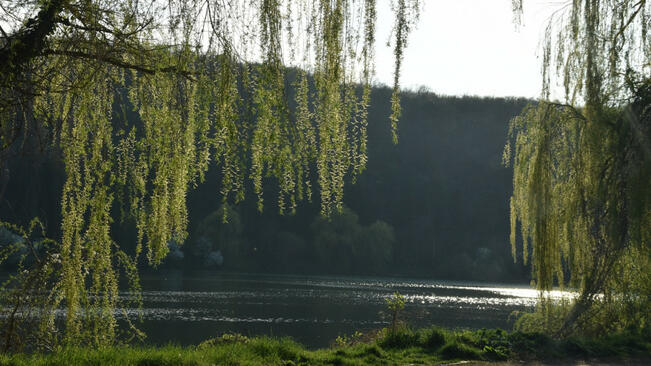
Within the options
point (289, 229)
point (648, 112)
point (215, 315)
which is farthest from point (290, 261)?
point (648, 112)

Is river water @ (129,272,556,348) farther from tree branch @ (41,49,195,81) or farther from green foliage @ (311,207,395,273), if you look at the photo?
green foliage @ (311,207,395,273)

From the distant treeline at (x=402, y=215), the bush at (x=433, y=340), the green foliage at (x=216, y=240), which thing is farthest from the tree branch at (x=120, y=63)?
the green foliage at (x=216, y=240)

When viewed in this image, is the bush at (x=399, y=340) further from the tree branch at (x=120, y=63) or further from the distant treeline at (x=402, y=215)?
the distant treeline at (x=402, y=215)

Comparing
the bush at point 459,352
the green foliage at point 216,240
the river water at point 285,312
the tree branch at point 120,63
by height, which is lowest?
the river water at point 285,312

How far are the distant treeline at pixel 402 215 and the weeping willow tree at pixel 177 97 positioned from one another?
42.8 metres

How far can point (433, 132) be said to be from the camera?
88438 millimetres

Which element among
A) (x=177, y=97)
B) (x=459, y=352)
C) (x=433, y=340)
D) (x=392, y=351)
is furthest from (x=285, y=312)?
(x=177, y=97)

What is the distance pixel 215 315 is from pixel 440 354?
1584 cm

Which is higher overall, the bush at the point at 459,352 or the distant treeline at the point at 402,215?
the distant treeline at the point at 402,215

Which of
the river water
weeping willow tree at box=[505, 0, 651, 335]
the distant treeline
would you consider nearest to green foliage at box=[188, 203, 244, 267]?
the distant treeline

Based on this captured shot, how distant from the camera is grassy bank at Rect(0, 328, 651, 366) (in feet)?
18.2

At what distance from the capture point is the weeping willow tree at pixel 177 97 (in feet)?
14.9

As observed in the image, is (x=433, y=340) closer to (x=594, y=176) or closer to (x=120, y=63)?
(x=594, y=176)

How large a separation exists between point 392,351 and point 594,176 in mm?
3702
